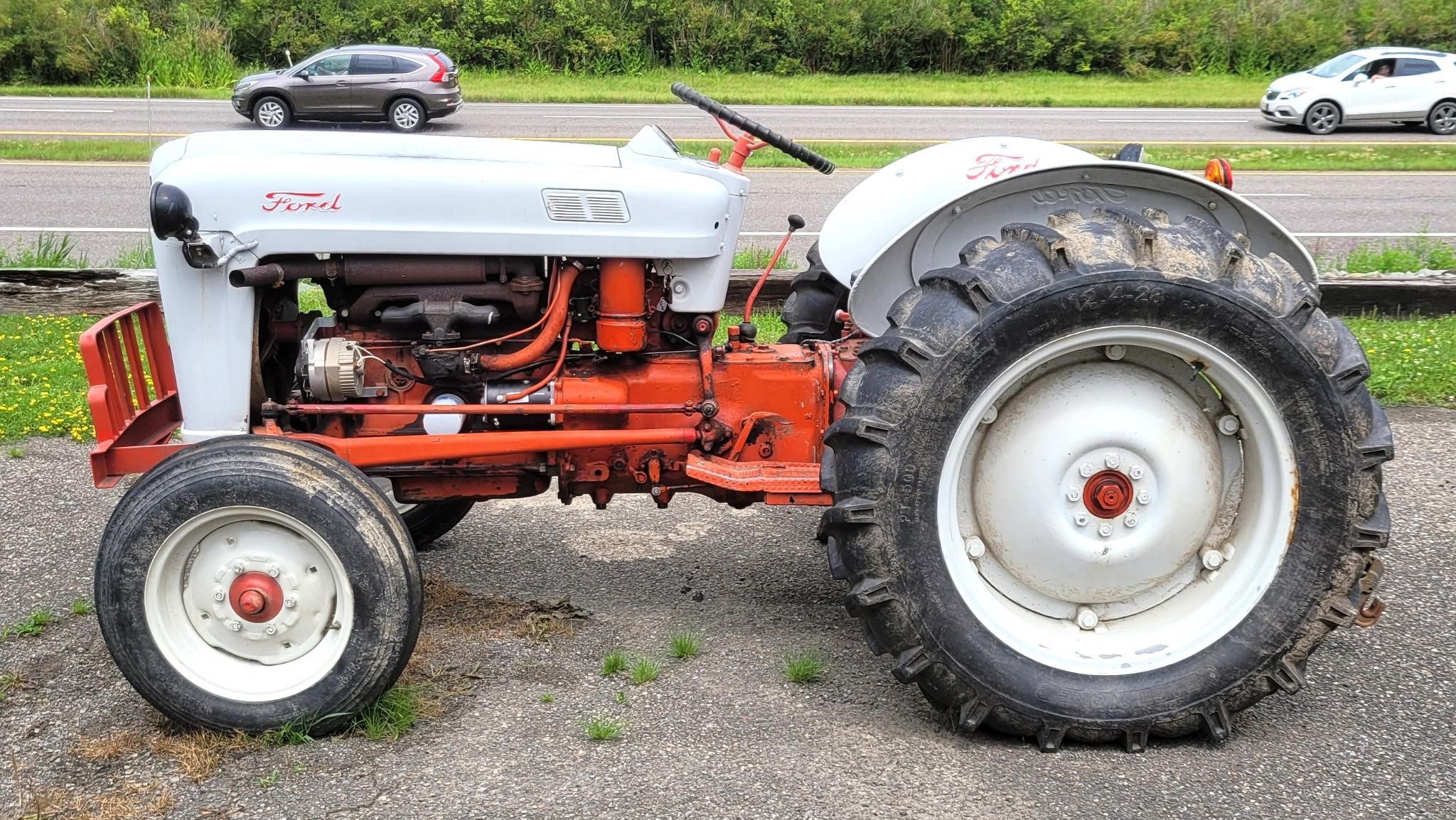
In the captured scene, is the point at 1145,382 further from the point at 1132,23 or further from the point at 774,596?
the point at 1132,23

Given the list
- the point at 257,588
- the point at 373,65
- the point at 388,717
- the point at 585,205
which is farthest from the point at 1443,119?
the point at 257,588

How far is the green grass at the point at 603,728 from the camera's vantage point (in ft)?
10.8

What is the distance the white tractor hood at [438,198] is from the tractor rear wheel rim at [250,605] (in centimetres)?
83

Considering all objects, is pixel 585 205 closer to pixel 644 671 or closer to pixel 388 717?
pixel 644 671

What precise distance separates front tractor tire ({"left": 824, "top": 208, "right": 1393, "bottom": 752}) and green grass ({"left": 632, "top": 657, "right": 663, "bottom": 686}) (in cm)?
72

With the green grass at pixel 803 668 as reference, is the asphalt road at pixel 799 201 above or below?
below

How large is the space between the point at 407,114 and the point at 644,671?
16.7 m

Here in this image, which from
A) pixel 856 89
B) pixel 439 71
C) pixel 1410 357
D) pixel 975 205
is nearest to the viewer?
pixel 975 205

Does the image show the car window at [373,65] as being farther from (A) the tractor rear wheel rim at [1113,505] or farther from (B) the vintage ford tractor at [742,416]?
(A) the tractor rear wheel rim at [1113,505]

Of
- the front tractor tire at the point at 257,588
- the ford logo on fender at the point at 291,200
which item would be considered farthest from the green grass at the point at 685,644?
the ford logo on fender at the point at 291,200

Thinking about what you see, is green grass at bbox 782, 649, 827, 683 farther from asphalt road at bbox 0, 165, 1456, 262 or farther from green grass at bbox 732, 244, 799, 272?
asphalt road at bbox 0, 165, 1456, 262

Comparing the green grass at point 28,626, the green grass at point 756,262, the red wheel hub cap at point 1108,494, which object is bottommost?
the green grass at point 28,626

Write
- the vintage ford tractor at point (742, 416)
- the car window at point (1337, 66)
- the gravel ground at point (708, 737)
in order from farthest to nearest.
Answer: the car window at point (1337, 66), the vintage ford tractor at point (742, 416), the gravel ground at point (708, 737)

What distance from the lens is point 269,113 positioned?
59.4 ft
